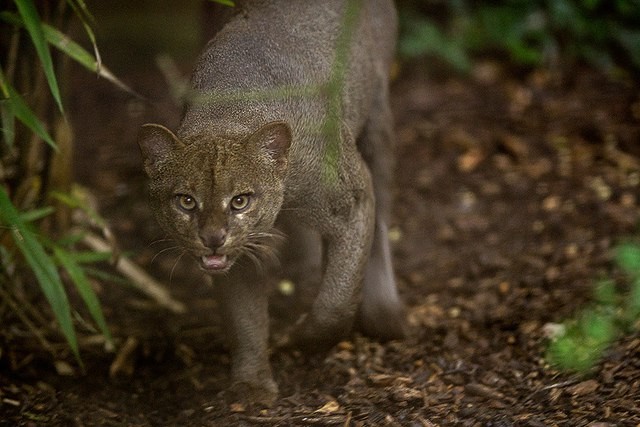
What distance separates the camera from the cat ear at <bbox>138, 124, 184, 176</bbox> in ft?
13.1

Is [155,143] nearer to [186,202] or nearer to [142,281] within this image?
[186,202]

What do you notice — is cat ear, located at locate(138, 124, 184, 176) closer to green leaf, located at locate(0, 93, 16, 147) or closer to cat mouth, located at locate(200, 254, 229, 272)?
cat mouth, located at locate(200, 254, 229, 272)

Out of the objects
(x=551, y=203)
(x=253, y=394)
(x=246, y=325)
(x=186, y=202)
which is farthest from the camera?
(x=551, y=203)

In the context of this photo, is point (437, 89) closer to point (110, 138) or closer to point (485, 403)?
point (110, 138)

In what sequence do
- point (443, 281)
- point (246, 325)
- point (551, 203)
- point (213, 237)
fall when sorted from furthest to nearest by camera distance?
point (551, 203), point (443, 281), point (246, 325), point (213, 237)

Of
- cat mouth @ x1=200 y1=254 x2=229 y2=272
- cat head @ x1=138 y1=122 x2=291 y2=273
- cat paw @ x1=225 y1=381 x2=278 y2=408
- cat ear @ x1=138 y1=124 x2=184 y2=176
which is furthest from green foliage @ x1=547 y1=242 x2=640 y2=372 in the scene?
cat ear @ x1=138 y1=124 x2=184 y2=176

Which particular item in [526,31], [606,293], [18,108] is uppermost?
[526,31]

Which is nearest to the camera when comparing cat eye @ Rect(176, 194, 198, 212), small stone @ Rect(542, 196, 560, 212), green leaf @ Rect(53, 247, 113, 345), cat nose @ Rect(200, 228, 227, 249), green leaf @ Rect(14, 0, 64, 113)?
cat nose @ Rect(200, 228, 227, 249)

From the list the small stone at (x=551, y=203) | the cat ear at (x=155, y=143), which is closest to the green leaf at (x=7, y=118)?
the cat ear at (x=155, y=143)

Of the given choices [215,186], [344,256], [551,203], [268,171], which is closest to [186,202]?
[215,186]

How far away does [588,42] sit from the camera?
7875mm

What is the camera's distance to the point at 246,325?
4.63 meters

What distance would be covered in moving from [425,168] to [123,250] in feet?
7.34

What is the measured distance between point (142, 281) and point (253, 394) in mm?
1531
